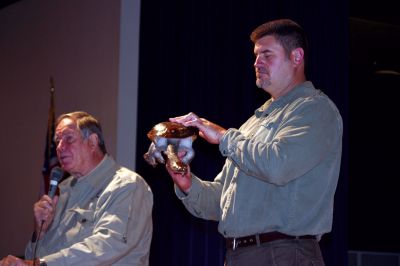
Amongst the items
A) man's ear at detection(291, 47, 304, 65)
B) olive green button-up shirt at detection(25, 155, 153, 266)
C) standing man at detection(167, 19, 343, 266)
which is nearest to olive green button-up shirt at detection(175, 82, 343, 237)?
standing man at detection(167, 19, 343, 266)

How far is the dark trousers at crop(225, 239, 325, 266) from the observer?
2.67 m

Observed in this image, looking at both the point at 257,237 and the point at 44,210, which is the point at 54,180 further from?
the point at 257,237

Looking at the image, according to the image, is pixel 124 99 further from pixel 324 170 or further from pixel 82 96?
pixel 324 170

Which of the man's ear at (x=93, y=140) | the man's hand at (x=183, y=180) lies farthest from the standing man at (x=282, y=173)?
the man's ear at (x=93, y=140)

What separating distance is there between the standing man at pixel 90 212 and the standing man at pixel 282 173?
2.61 feet

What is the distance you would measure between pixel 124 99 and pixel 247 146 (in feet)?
11.7

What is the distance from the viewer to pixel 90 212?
3.76m

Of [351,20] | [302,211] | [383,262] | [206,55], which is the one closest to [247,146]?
[302,211]

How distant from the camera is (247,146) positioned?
8.73ft

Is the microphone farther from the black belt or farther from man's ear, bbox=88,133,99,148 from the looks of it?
the black belt

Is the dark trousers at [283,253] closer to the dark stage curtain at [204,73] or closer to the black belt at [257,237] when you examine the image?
the black belt at [257,237]

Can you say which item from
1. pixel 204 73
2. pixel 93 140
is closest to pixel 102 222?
pixel 93 140

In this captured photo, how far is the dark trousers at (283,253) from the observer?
267cm

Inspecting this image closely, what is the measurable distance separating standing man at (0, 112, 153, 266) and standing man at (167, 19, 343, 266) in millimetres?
795
